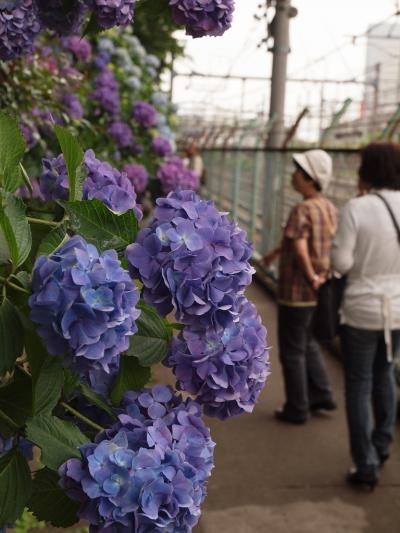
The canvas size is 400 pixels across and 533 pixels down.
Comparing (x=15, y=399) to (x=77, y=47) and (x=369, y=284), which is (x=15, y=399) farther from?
(x=77, y=47)

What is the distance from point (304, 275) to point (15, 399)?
403 cm

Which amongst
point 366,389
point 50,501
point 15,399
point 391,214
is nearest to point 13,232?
point 15,399

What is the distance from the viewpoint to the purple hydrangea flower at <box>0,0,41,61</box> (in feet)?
4.85

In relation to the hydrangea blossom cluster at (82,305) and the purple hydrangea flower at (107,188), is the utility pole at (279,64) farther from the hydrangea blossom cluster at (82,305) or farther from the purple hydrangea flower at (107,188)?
the hydrangea blossom cluster at (82,305)

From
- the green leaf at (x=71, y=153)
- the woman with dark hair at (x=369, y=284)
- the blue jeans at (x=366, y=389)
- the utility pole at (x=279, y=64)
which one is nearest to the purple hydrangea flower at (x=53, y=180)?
the green leaf at (x=71, y=153)

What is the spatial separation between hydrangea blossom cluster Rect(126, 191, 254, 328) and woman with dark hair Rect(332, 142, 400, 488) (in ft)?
10.0

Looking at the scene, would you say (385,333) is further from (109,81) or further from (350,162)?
(350,162)

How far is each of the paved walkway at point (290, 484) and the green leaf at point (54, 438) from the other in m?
2.97

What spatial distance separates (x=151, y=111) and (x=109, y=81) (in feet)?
2.10

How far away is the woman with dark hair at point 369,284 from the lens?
Answer: 13.2ft

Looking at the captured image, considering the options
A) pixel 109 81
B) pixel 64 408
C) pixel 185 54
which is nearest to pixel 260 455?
pixel 109 81

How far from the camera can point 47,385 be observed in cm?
103

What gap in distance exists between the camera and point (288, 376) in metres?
5.29

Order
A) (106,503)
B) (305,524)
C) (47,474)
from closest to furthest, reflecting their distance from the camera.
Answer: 1. (106,503)
2. (47,474)
3. (305,524)
